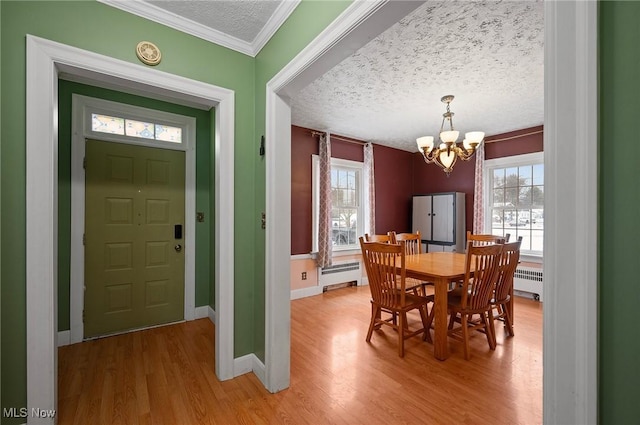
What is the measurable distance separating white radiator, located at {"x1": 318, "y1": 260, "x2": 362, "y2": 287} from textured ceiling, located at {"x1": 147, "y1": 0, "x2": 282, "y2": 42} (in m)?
3.41

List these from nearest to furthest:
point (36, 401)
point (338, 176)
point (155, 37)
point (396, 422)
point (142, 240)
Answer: point (36, 401) → point (396, 422) → point (155, 37) → point (142, 240) → point (338, 176)

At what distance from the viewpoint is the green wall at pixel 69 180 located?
8.59 ft

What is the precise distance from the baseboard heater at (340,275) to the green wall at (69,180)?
1803mm

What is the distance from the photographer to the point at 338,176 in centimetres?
A: 492

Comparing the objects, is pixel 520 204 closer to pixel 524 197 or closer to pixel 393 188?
pixel 524 197

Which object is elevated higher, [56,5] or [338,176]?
[56,5]

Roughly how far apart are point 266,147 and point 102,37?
3.79ft

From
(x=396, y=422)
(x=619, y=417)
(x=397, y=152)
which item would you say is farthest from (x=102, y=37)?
(x=397, y=152)

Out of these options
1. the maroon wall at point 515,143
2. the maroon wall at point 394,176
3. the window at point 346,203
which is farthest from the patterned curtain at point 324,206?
the maroon wall at point 515,143

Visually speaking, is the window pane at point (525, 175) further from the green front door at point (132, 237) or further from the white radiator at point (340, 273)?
the green front door at point (132, 237)

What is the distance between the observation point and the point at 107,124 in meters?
2.84

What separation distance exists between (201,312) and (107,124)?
7.47 feet

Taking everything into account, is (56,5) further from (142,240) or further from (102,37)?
(142,240)

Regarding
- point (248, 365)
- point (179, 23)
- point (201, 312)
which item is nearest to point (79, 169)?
point (179, 23)
